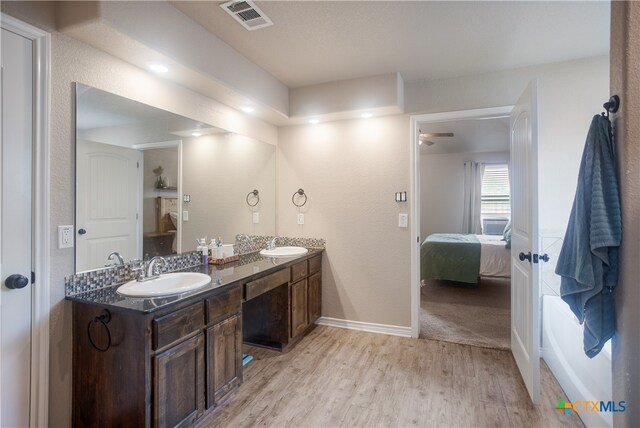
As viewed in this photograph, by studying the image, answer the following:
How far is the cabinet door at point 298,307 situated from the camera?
288 cm

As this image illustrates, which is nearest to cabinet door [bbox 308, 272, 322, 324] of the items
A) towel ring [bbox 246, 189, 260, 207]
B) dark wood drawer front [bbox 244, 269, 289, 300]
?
dark wood drawer front [bbox 244, 269, 289, 300]

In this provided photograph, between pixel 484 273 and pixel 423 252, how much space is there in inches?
34.7

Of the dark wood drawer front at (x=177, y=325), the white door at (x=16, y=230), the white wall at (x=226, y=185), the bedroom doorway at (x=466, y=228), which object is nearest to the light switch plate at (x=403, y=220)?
the bedroom doorway at (x=466, y=228)

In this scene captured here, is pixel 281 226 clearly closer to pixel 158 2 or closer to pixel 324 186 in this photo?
pixel 324 186

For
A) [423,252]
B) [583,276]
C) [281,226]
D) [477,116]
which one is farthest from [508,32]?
[423,252]

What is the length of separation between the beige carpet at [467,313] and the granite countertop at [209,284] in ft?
5.13

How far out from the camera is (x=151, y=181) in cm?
229

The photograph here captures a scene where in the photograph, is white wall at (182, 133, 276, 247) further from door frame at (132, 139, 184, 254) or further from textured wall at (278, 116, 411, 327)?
textured wall at (278, 116, 411, 327)

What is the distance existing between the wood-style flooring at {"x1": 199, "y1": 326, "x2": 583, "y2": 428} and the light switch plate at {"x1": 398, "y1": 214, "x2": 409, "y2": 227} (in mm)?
1092

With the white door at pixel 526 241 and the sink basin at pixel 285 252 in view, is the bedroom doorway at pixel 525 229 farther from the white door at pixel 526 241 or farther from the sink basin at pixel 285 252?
the sink basin at pixel 285 252

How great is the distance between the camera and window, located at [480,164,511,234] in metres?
6.81

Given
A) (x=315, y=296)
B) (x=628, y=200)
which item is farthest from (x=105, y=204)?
(x=628, y=200)

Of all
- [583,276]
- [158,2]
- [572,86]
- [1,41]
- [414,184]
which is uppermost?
[158,2]

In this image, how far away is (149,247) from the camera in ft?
7.32
